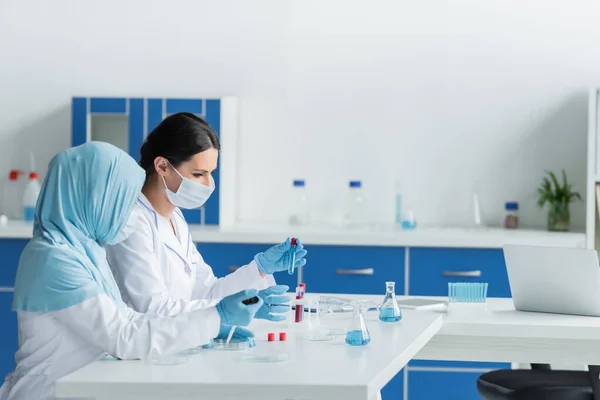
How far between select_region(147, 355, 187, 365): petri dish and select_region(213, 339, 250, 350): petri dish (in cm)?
15

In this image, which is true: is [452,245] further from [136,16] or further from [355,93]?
[136,16]

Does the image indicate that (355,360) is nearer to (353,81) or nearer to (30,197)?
(353,81)

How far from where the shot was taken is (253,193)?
16.1ft

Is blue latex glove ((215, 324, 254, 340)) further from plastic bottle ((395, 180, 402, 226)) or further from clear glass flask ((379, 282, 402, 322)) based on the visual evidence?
plastic bottle ((395, 180, 402, 226))

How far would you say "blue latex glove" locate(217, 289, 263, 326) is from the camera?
2.20 metres

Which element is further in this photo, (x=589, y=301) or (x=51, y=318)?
(x=589, y=301)

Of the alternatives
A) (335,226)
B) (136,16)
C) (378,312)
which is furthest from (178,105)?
(378,312)

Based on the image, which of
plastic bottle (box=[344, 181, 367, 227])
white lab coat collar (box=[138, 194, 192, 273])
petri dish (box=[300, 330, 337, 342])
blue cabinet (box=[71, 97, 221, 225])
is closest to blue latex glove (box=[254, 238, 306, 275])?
white lab coat collar (box=[138, 194, 192, 273])

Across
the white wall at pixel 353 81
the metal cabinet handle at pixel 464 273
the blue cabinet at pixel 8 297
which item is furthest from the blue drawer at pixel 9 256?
the metal cabinet handle at pixel 464 273

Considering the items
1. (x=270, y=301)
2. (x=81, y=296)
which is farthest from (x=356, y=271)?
(x=81, y=296)

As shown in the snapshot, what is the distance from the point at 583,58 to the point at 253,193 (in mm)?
1913

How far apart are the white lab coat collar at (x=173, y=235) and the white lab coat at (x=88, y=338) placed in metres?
0.61

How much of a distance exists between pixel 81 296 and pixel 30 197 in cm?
282

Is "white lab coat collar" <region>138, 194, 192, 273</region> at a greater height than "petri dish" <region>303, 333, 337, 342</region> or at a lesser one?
greater
